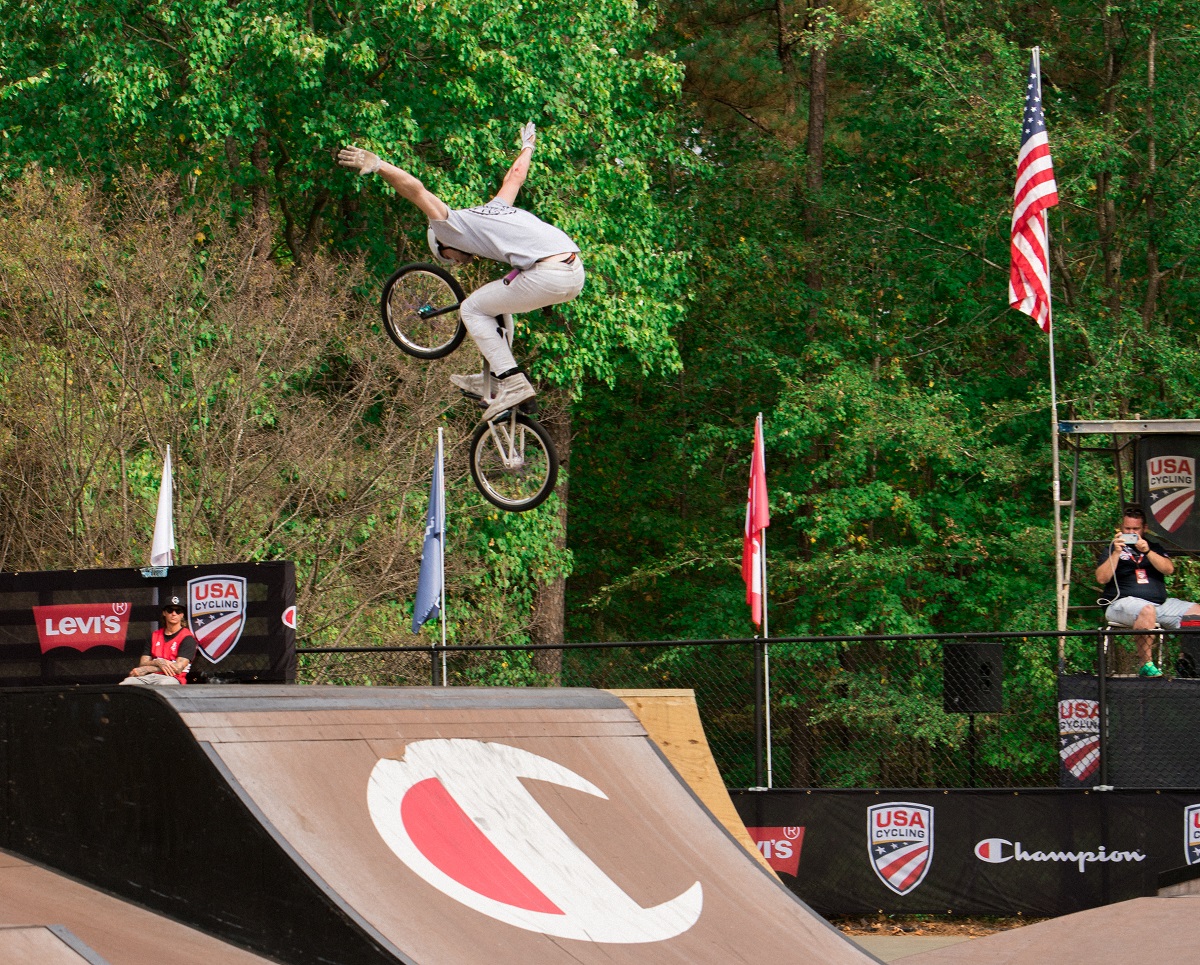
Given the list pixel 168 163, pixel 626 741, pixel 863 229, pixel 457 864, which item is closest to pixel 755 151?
pixel 863 229

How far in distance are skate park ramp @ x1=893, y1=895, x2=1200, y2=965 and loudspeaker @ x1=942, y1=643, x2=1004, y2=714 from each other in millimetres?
3187

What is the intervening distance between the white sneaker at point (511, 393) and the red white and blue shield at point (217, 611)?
2.90m

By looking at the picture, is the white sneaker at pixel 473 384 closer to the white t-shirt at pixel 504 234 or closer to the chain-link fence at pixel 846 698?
the white t-shirt at pixel 504 234

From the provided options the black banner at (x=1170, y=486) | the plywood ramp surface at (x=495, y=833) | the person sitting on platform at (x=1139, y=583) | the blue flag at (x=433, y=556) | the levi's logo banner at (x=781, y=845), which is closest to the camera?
the plywood ramp surface at (x=495, y=833)

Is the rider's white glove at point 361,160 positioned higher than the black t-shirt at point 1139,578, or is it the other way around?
the rider's white glove at point 361,160

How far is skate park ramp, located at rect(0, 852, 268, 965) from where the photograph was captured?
4887 millimetres

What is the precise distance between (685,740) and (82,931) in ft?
19.1

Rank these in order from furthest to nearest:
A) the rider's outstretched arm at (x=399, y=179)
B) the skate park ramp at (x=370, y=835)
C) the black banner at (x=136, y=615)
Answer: the black banner at (x=136, y=615), the rider's outstretched arm at (x=399, y=179), the skate park ramp at (x=370, y=835)

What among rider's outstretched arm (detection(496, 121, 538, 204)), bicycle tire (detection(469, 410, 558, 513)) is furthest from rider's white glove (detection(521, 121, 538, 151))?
bicycle tire (detection(469, 410, 558, 513))

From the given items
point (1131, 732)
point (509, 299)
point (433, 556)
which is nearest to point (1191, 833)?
point (1131, 732)

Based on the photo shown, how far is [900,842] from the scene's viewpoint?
1126cm

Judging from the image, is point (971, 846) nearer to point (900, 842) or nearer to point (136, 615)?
point (900, 842)

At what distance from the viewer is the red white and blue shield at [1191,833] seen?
34.9 feet

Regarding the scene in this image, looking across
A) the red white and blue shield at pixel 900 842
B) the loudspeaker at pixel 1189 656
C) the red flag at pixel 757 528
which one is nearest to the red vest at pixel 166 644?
the red flag at pixel 757 528
